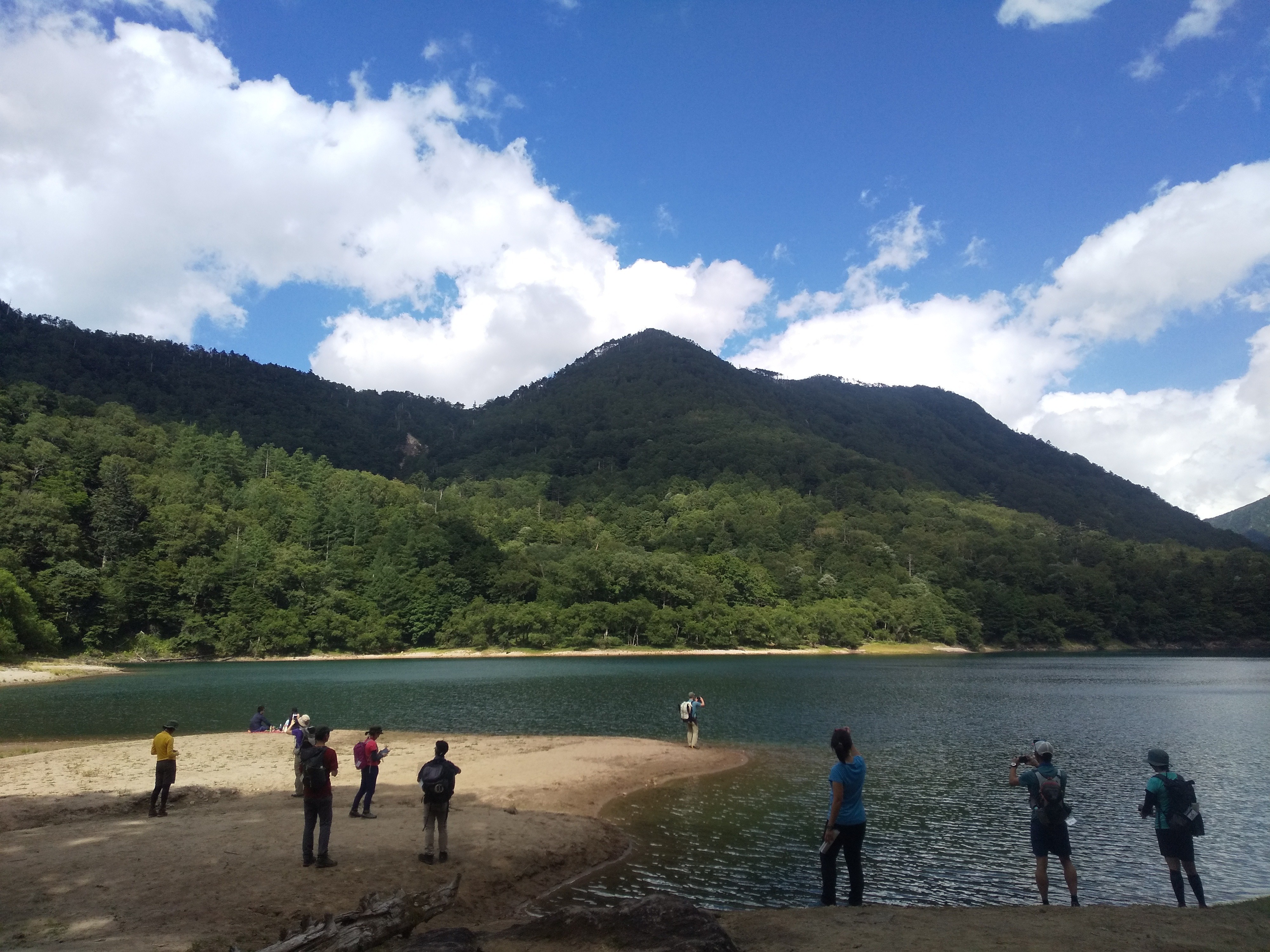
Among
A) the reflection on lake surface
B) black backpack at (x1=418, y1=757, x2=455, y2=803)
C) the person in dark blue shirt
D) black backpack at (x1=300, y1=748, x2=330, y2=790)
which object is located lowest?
the reflection on lake surface

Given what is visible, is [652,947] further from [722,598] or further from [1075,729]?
[722,598]

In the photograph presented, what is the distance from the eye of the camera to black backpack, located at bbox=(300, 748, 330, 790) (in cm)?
1304

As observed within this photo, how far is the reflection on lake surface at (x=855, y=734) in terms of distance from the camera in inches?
642

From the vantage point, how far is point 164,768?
17.4 metres

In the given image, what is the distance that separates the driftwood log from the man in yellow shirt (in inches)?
326

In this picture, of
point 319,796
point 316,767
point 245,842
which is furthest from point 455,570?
point 316,767

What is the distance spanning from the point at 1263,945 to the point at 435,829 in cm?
1330

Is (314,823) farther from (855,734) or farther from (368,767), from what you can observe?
(855,734)

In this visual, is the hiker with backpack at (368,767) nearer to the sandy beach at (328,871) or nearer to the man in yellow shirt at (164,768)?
the sandy beach at (328,871)

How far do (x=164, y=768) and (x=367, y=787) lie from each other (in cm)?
482

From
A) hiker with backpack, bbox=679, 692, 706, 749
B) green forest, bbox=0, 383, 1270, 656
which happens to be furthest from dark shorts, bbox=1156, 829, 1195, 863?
green forest, bbox=0, 383, 1270, 656

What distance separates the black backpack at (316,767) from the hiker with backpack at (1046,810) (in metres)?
11.7

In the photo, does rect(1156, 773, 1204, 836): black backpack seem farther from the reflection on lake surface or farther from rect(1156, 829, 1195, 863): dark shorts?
the reflection on lake surface

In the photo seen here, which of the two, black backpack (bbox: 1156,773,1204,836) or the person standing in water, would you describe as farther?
black backpack (bbox: 1156,773,1204,836)
